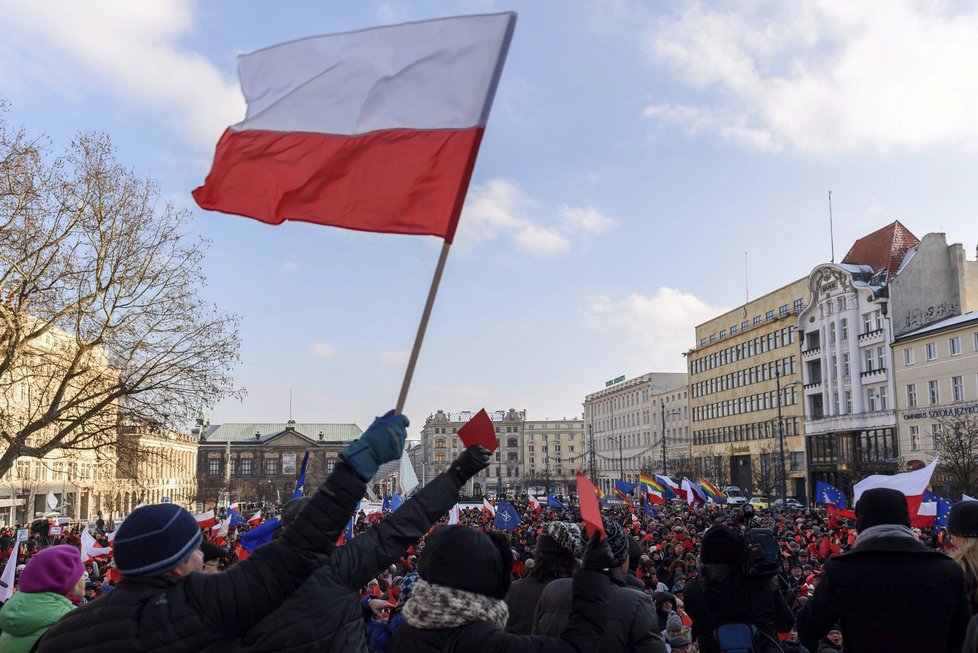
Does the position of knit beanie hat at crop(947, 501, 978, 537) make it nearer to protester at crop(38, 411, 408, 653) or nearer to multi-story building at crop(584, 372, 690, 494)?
protester at crop(38, 411, 408, 653)

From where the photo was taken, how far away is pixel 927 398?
2064 inches

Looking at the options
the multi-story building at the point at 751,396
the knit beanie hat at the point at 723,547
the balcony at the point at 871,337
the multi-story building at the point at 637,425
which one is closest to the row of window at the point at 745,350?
the multi-story building at the point at 751,396

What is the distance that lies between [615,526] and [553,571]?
0.68 metres

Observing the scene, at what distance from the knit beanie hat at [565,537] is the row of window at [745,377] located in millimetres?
63718

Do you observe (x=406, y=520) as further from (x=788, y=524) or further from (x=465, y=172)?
(x=788, y=524)

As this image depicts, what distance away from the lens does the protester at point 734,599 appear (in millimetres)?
4762

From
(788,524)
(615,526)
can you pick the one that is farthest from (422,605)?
(788,524)

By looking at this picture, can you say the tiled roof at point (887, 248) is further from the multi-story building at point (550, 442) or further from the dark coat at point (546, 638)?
the multi-story building at point (550, 442)

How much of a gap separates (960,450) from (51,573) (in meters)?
44.0

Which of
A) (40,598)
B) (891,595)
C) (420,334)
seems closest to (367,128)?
(420,334)

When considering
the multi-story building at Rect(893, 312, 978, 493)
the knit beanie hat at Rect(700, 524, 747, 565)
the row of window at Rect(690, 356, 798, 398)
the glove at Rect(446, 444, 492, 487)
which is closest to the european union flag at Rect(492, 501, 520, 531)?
the knit beanie hat at Rect(700, 524, 747, 565)

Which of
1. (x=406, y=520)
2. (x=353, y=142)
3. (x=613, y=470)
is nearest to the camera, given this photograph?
(x=406, y=520)

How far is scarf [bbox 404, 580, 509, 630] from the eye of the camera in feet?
9.67

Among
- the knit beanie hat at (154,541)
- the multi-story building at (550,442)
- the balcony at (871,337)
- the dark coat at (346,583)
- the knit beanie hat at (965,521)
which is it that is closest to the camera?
the knit beanie hat at (154,541)
